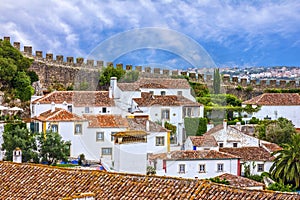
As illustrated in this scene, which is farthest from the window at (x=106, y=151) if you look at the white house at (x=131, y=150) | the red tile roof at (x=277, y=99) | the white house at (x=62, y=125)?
the red tile roof at (x=277, y=99)

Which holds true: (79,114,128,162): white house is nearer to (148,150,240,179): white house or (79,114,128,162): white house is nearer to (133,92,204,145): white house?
(133,92,204,145): white house

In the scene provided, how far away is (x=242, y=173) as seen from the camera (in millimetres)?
23172

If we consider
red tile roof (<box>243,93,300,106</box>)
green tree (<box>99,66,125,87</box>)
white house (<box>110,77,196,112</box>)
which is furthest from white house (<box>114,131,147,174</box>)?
red tile roof (<box>243,93,300,106</box>)

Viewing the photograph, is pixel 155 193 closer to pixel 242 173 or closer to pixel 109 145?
pixel 109 145

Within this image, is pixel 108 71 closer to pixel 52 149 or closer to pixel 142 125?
pixel 142 125

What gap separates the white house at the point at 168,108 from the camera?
9.31 metres

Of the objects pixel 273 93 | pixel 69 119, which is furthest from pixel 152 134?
pixel 273 93

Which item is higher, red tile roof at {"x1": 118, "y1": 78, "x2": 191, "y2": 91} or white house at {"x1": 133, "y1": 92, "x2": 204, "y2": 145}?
red tile roof at {"x1": 118, "y1": 78, "x2": 191, "y2": 91}

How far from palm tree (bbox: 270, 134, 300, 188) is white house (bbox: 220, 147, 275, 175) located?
0.42 m

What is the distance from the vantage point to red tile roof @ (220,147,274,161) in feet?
77.2

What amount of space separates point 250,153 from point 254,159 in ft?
2.04

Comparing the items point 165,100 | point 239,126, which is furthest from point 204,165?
point 165,100

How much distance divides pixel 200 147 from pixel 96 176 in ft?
46.6

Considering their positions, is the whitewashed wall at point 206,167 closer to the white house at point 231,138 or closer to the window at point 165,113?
the white house at point 231,138
